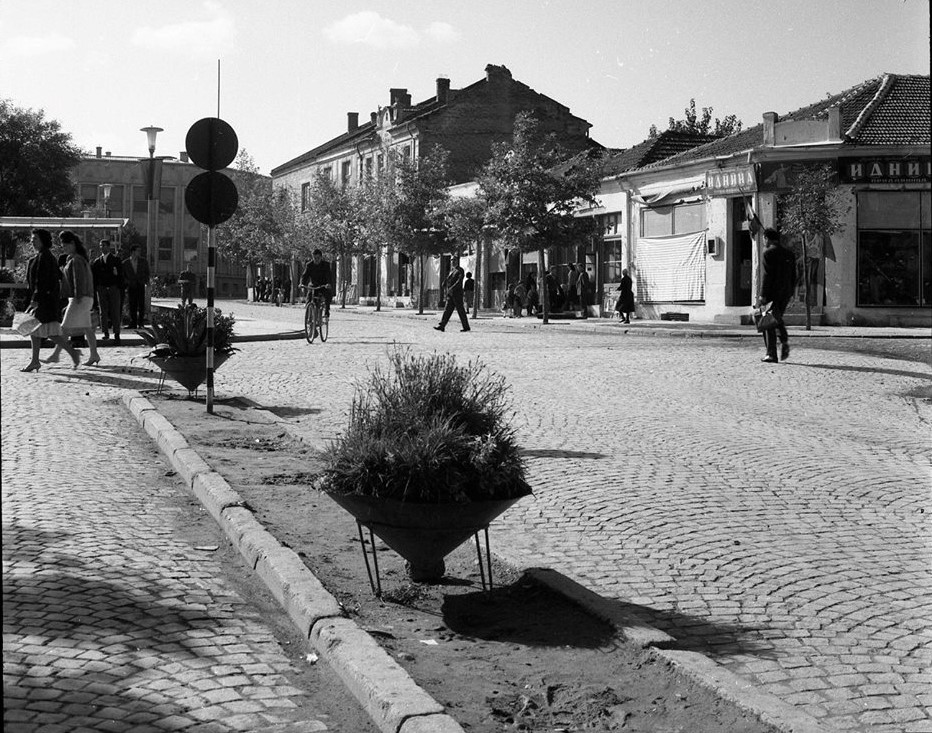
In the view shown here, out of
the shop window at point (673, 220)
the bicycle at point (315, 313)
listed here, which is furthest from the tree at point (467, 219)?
the bicycle at point (315, 313)

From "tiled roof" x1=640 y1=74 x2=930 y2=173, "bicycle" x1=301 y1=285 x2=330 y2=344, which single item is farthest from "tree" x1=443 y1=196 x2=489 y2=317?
"bicycle" x1=301 y1=285 x2=330 y2=344

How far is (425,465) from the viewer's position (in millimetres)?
4688

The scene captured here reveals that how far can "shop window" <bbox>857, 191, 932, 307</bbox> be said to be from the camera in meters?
33.1

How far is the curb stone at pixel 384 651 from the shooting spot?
3.51m

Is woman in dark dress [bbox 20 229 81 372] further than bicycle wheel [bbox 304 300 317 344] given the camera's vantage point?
No

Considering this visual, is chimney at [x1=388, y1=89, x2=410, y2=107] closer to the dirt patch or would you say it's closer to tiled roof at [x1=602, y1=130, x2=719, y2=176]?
tiled roof at [x1=602, y1=130, x2=719, y2=176]

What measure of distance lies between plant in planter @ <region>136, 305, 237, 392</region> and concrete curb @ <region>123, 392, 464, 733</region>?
15.2 feet

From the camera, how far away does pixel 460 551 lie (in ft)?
19.6

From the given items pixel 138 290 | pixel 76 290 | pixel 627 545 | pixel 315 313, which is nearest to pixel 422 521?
pixel 627 545

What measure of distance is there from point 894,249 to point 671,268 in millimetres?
7358

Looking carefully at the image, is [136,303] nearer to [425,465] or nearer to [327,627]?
[425,465]

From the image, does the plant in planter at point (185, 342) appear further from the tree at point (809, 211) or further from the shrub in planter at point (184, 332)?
the tree at point (809, 211)

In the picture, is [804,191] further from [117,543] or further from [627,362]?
[117,543]

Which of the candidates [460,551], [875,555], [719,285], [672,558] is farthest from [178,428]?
[719,285]
